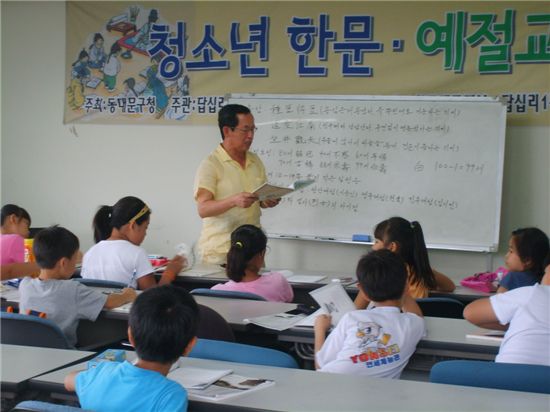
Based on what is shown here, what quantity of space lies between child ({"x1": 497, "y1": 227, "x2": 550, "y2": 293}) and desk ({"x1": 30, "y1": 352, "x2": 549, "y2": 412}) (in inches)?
62.2

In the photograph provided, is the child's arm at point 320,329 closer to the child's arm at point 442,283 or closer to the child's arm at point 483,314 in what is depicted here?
the child's arm at point 483,314

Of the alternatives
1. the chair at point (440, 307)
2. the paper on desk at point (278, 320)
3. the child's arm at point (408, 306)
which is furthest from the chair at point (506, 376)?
the chair at point (440, 307)

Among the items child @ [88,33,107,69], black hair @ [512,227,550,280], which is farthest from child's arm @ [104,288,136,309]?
child @ [88,33,107,69]

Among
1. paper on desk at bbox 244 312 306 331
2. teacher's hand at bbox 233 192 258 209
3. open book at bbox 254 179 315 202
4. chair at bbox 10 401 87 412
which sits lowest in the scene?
paper on desk at bbox 244 312 306 331

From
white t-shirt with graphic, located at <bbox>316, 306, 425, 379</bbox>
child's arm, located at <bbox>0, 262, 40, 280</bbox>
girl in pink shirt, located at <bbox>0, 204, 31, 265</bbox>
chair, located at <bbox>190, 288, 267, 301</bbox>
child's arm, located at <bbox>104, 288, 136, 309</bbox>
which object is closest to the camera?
white t-shirt with graphic, located at <bbox>316, 306, 425, 379</bbox>

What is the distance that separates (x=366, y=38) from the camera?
5.39 metres

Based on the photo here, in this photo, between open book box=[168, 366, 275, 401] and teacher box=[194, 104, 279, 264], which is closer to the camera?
open book box=[168, 366, 275, 401]

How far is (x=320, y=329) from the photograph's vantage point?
2617 mm

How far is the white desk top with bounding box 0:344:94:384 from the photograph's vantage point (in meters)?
2.09

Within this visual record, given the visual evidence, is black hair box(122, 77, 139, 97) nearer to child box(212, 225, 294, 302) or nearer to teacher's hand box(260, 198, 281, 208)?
teacher's hand box(260, 198, 281, 208)

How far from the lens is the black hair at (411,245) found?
141 inches

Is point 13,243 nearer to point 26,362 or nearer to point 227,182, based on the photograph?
point 227,182

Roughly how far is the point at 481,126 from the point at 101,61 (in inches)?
123

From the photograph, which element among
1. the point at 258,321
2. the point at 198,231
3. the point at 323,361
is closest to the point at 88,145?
the point at 198,231
